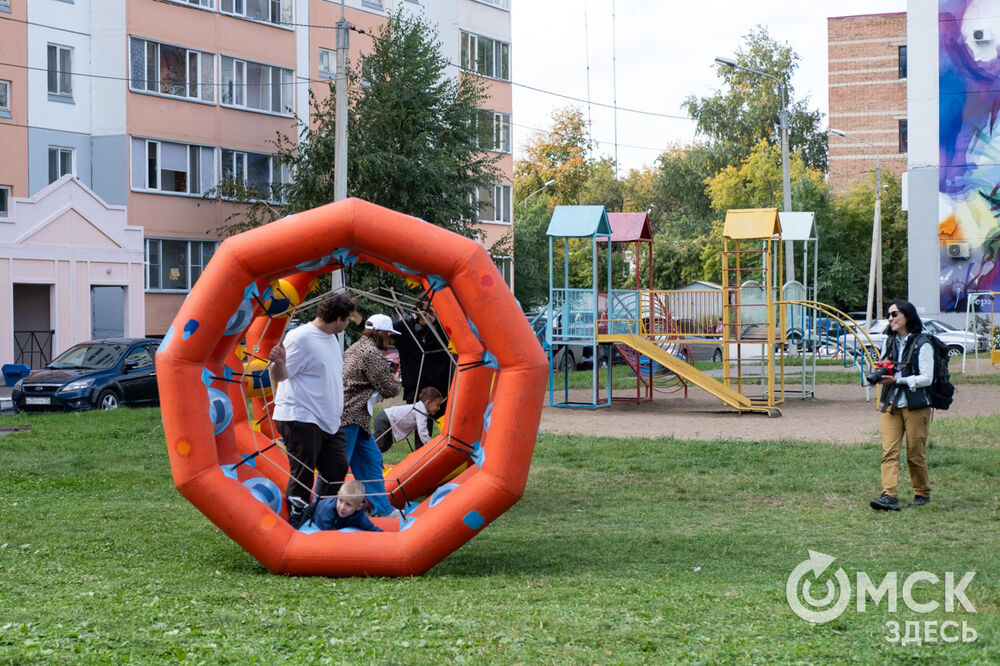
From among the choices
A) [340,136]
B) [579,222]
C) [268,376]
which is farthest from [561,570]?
[340,136]

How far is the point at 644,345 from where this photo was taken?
22266mm

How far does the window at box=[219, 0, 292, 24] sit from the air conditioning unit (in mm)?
26691

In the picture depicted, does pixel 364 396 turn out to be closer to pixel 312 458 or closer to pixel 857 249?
pixel 312 458

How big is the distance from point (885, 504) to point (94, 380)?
50.3 feet

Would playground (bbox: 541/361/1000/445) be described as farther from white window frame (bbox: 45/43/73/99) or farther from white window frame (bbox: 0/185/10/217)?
white window frame (bbox: 45/43/73/99)

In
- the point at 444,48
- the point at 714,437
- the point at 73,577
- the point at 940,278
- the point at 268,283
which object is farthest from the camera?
the point at 940,278

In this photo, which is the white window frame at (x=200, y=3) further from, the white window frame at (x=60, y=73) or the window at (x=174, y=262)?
the window at (x=174, y=262)

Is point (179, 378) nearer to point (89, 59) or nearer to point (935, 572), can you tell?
point (935, 572)

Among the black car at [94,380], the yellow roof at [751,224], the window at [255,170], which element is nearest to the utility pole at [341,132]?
the black car at [94,380]

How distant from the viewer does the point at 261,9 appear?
122 feet

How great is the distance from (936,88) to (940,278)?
Answer: 754cm

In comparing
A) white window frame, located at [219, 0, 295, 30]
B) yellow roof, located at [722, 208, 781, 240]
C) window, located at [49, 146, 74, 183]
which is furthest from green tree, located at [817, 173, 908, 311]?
window, located at [49, 146, 74, 183]

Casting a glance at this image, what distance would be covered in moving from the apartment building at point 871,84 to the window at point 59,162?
45.5 meters

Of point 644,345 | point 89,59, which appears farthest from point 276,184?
point 644,345
